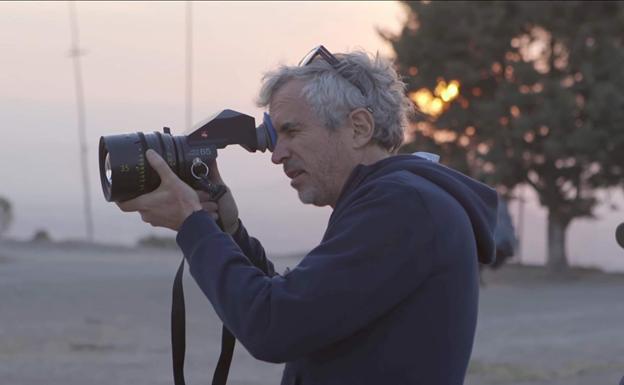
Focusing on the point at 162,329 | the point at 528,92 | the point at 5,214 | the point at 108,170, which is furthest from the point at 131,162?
the point at 5,214

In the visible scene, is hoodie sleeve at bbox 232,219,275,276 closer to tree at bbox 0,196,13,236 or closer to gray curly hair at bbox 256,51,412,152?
gray curly hair at bbox 256,51,412,152

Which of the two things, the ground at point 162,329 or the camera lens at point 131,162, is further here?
the ground at point 162,329

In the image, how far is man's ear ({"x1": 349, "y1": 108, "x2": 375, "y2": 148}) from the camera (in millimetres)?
2689

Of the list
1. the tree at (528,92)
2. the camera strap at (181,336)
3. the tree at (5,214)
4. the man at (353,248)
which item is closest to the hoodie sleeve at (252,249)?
the camera strap at (181,336)

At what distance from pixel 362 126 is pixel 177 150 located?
0.45 metres

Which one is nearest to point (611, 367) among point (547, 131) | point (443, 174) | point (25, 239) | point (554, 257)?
point (443, 174)

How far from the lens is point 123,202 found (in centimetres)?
276

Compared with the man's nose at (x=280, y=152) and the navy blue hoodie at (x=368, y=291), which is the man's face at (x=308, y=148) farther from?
the navy blue hoodie at (x=368, y=291)

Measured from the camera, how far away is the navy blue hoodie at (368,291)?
2436 millimetres

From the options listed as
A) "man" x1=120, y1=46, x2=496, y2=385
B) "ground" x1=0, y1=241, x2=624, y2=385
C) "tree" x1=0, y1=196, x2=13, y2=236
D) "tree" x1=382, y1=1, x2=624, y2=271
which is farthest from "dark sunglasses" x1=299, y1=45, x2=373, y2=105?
"tree" x1=0, y1=196, x2=13, y2=236

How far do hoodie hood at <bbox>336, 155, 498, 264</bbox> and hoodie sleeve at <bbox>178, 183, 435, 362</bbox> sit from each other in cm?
16

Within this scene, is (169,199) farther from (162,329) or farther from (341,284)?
(162,329)

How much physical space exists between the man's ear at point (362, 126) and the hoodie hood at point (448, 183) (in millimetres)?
63

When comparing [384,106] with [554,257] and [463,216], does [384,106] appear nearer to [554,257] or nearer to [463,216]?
[463,216]
